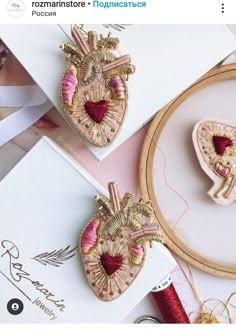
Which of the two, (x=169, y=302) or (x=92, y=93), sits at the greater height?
(x=92, y=93)

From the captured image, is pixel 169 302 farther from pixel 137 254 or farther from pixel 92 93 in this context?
pixel 92 93

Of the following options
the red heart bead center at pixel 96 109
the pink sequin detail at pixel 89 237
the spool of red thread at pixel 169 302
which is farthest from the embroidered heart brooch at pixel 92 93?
the spool of red thread at pixel 169 302

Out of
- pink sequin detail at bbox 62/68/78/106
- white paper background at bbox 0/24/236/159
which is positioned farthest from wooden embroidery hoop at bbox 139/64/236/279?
pink sequin detail at bbox 62/68/78/106

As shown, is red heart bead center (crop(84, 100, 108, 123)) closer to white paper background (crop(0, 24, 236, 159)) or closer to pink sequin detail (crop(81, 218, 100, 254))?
white paper background (crop(0, 24, 236, 159))

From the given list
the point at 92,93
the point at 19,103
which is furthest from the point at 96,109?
the point at 19,103

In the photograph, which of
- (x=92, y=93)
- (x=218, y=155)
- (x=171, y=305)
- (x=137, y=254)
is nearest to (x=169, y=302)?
(x=171, y=305)

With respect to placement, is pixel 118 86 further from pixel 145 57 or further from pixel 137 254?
pixel 137 254

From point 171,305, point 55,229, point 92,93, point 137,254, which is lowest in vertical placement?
point 171,305
